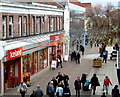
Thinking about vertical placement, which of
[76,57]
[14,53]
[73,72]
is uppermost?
[14,53]

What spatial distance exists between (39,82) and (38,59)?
13.9 ft

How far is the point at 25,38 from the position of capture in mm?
22578

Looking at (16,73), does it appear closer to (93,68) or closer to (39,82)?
(39,82)

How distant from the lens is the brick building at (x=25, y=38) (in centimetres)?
1938

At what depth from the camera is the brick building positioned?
1938 centimetres

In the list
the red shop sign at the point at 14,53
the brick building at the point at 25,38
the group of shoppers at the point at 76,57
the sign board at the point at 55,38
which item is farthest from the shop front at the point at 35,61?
the group of shoppers at the point at 76,57

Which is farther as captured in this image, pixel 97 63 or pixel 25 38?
pixel 97 63

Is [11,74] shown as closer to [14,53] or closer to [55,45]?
[14,53]

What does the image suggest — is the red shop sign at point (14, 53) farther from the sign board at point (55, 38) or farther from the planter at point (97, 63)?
the planter at point (97, 63)

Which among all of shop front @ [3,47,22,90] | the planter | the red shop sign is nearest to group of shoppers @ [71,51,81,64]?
the planter

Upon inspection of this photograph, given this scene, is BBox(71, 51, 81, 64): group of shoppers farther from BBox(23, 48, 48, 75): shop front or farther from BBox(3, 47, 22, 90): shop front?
BBox(3, 47, 22, 90): shop front

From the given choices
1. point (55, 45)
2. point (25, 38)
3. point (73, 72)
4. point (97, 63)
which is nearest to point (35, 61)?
point (73, 72)

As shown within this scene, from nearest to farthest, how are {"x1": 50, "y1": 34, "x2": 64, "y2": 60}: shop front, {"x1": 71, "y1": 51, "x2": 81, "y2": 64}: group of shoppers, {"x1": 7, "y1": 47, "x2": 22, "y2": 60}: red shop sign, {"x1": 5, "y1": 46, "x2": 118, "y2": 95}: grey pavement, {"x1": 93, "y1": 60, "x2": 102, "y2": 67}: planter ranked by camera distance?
{"x1": 7, "y1": 47, "x2": 22, "y2": 60}: red shop sign, {"x1": 5, "y1": 46, "x2": 118, "y2": 95}: grey pavement, {"x1": 50, "y1": 34, "x2": 64, "y2": 60}: shop front, {"x1": 93, "y1": 60, "x2": 102, "y2": 67}: planter, {"x1": 71, "y1": 51, "x2": 81, "y2": 64}: group of shoppers

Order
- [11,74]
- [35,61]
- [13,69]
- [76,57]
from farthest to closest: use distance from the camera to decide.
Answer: [76,57], [35,61], [13,69], [11,74]
